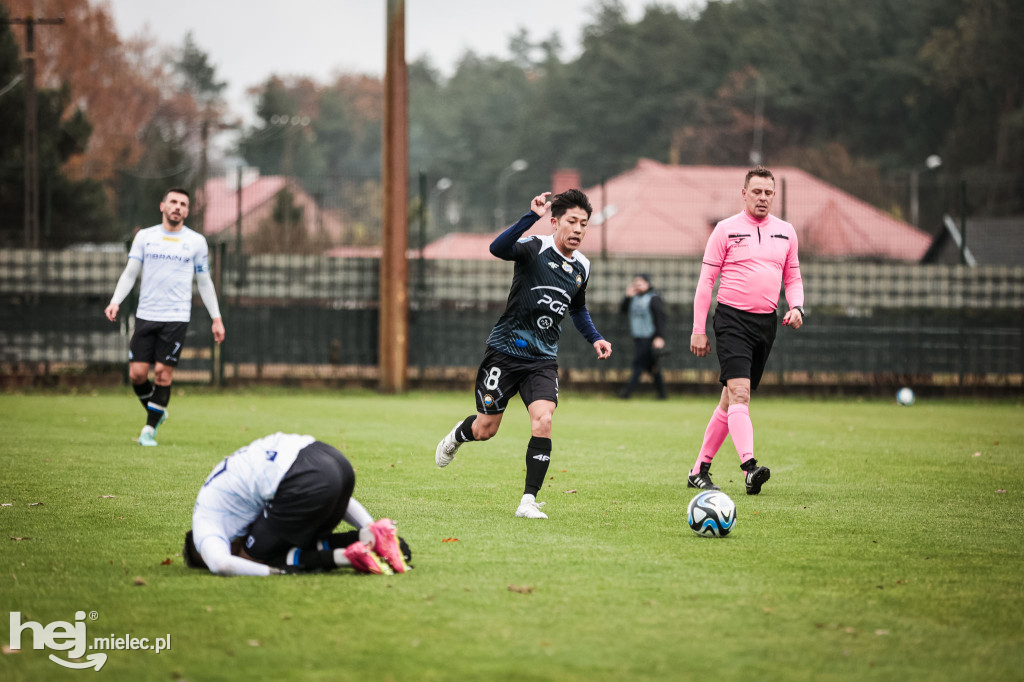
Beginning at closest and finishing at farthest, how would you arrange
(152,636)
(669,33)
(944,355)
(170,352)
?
(152,636)
(170,352)
(944,355)
(669,33)

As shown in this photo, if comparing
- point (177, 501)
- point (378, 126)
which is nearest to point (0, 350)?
point (177, 501)

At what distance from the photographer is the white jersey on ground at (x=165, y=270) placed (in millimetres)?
10914

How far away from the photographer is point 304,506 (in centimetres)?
520

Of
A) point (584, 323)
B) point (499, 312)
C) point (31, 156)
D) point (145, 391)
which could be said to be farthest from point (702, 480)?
point (31, 156)

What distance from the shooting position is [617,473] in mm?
9367

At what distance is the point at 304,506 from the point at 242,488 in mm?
346

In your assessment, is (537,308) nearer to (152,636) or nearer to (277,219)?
(152,636)

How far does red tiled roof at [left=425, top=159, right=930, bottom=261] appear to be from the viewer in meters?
21.7

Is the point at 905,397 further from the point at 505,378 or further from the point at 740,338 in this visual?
the point at 505,378

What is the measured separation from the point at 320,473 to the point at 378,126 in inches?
3621

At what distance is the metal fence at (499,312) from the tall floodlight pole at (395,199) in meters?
0.67

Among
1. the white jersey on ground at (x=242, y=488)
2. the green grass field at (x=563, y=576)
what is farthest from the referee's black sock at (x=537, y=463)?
the white jersey on ground at (x=242, y=488)

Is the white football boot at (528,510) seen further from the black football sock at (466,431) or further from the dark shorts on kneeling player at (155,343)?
the dark shorts on kneeling player at (155,343)

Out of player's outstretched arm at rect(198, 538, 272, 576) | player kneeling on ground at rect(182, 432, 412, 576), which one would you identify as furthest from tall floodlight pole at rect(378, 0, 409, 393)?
player's outstretched arm at rect(198, 538, 272, 576)
